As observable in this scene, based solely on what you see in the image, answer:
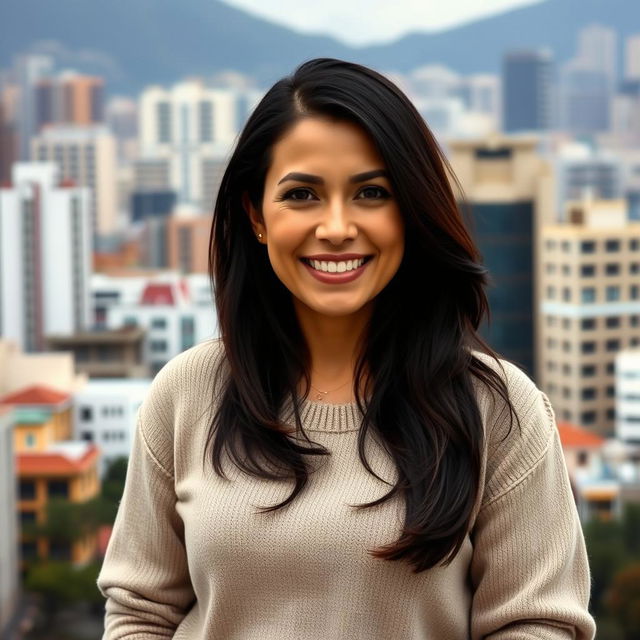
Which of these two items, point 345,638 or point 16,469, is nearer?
point 345,638

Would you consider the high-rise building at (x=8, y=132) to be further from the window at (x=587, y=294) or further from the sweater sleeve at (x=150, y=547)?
the sweater sleeve at (x=150, y=547)

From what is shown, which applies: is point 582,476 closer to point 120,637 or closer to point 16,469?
point 16,469

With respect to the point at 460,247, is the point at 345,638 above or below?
below

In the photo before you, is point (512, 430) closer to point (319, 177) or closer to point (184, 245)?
point (319, 177)

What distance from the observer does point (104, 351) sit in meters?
15.0

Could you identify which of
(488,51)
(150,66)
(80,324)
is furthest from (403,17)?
(80,324)

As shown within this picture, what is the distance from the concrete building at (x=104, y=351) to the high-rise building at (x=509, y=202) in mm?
3584

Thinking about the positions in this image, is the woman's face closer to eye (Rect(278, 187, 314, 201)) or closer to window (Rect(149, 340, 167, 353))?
eye (Rect(278, 187, 314, 201))

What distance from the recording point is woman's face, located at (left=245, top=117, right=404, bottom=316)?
2.13 ft

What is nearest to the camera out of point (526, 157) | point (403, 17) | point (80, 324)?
point (526, 157)

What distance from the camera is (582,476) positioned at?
11.3 metres

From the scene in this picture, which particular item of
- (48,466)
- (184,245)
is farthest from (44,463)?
(184,245)

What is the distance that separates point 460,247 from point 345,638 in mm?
177

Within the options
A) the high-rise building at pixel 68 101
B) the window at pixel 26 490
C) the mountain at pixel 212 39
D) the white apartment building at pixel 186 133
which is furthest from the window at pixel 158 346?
the mountain at pixel 212 39
